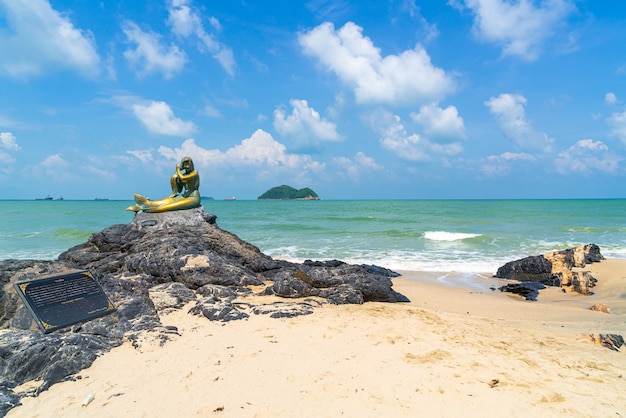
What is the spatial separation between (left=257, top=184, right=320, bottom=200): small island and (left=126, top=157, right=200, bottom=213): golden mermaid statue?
129 meters

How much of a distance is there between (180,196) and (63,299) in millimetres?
5973

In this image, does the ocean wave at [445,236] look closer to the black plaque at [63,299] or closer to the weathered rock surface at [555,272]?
the weathered rock surface at [555,272]

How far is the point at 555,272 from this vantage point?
34.0ft

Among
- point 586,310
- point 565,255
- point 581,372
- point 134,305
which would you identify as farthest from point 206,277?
point 565,255

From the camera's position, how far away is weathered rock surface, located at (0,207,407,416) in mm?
3777

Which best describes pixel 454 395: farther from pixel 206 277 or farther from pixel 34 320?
pixel 206 277

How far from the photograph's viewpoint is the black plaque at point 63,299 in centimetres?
447

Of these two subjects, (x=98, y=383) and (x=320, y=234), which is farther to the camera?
(x=320, y=234)

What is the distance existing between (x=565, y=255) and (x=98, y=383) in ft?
42.4

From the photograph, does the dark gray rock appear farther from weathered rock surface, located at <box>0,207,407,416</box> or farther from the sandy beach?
weathered rock surface, located at <box>0,207,407,416</box>

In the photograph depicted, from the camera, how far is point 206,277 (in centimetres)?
742

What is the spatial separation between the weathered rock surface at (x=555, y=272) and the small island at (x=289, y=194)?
129237mm

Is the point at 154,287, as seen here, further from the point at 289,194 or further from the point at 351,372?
the point at 289,194

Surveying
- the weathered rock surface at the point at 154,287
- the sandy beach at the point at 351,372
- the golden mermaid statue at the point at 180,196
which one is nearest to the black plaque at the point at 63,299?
the weathered rock surface at the point at 154,287
